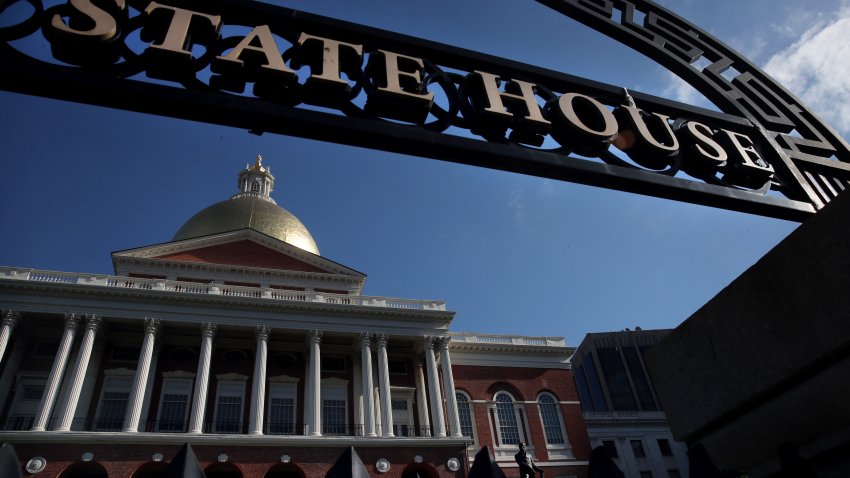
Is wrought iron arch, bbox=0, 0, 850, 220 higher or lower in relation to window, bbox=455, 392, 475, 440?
lower

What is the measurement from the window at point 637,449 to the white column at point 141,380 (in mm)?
43588

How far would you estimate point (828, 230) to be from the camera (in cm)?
195

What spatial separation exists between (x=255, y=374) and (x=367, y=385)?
617 cm

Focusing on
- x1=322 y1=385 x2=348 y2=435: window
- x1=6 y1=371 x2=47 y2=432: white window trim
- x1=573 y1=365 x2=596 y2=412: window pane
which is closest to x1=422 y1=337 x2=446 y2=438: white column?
x1=322 y1=385 x2=348 y2=435: window

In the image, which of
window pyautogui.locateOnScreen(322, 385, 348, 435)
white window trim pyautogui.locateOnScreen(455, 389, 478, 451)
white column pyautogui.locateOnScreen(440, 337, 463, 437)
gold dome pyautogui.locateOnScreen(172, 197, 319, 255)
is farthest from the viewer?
gold dome pyautogui.locateOnScreen(172, 197, 319, 255)

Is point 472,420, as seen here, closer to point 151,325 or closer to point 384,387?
point 384,387

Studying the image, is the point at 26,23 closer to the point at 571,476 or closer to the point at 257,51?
the point at 257,51

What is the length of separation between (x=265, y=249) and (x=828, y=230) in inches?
1573

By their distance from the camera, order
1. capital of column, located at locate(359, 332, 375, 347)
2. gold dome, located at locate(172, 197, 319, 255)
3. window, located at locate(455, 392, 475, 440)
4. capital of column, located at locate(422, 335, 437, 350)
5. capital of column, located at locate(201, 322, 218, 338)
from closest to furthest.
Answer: capital of column, located at locate(201, 322, 218, 338) → capital of column, located at locate(359, 332, 375, 347) → capital of column, located at locate(422, 335, 437, 350) → window, located at locate(455, 392, 475, 440) → gold dome, located at locate(172, 197, 319, 255)

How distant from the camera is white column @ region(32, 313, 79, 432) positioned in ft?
83.6

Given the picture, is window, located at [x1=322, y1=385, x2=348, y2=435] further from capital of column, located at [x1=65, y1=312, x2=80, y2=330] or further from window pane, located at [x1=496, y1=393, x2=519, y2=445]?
capital of column, located at [x1=65, y1=312, x2=80, y2=330]

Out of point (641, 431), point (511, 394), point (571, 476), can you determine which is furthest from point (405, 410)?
point (641, 431)

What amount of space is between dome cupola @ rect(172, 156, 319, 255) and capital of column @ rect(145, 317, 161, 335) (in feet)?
37.1

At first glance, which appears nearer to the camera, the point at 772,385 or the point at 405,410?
the point at 772,385
